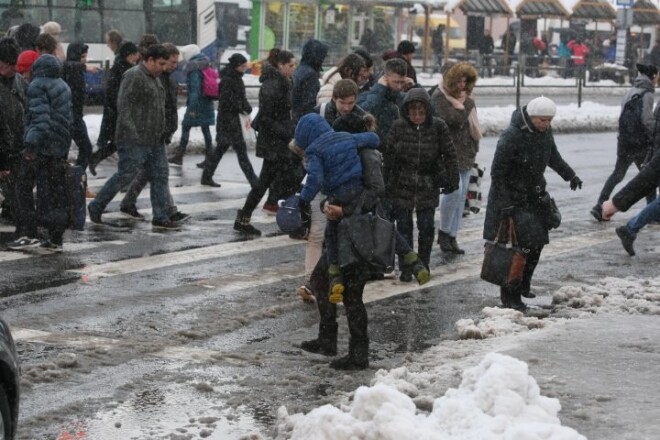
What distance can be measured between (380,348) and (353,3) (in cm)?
3612

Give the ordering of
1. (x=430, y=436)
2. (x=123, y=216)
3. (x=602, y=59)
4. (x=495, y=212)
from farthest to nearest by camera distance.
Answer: (x=602, y=59)
(x=123, y=216)
(x=495, y=212)
(x=430, y=436)

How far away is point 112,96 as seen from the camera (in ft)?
50.1

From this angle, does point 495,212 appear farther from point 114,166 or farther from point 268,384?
point 114,166

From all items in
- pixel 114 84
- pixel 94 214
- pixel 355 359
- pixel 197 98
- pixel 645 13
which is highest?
pixel 645 13

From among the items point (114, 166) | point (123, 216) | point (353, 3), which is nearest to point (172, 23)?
point (353, 3)

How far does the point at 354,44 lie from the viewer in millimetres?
44469

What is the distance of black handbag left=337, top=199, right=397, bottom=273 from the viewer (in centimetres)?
777

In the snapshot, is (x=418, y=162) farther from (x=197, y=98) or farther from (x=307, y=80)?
(x=197, y=98)

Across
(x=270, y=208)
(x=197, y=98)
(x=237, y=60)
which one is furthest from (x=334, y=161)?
(x=197, y=98)

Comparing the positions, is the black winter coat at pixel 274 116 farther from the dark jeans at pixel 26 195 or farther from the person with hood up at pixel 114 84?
the dark jeans at pixel 26 195

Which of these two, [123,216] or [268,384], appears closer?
[268,384]

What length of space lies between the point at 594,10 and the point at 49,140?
5007 cm

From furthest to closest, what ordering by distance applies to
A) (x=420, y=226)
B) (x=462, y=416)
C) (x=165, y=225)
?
(x=165, y=225)
(x=420, y=226)
(x=462, y=416)

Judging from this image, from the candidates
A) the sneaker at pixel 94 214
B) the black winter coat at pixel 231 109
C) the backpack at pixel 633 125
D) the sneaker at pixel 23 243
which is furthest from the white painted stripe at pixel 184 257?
the backpack at pixel 633 125
